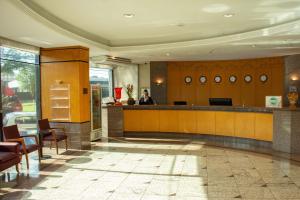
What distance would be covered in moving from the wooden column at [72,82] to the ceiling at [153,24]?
46 cm

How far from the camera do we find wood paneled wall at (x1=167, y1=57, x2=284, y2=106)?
1228 centimetres

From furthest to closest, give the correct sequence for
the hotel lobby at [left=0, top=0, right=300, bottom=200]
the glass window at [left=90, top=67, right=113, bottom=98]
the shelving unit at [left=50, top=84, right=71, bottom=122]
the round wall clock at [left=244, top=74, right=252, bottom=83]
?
1. the glass window at [left=90, top=67, right=113, bottom=98]
2. the round wall clock at [left=244, top=74, right=252, bottom=83]
3. the shelving unit at [left=50, top=84, right=71, bottom=122]
4. the hotel lobby at [left=0, top=0, right=300, bottom=200]

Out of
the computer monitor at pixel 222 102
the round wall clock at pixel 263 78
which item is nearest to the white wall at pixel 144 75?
the computer monitor at pixel 222 102

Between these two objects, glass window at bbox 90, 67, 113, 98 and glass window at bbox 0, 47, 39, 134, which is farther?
glass window at bbox 90, 67, 113, 98

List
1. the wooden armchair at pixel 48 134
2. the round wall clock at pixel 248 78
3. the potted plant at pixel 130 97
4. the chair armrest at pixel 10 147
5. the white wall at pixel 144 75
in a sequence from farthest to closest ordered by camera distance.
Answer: the white wall at pixel 144 75 < the round wall clock at pixel 248 78 < the potted plant at pixel 130 97 < the wooden armchair at pixel 48 134 < the chair armrest at pixel 10 147

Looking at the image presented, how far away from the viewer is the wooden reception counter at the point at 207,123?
7699 millimetres

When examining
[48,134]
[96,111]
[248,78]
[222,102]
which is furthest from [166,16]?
[248,78]

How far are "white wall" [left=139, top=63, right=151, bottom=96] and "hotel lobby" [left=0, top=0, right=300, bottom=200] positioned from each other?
2266 mm

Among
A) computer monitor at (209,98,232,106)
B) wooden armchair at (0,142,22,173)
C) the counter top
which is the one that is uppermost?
computer monitor at (209,98,232,106)

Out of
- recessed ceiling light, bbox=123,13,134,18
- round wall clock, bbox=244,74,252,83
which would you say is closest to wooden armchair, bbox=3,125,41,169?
recessed ceiling light, bbox=123,13,134,18

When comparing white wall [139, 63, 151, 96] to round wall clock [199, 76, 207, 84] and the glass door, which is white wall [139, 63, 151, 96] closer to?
round wall clock [199, 76, 207, 84]

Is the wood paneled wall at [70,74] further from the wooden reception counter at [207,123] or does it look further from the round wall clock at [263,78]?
the round wall clock at [263,78]

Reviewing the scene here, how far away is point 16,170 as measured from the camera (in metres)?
5.95

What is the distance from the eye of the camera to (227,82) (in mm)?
13125
